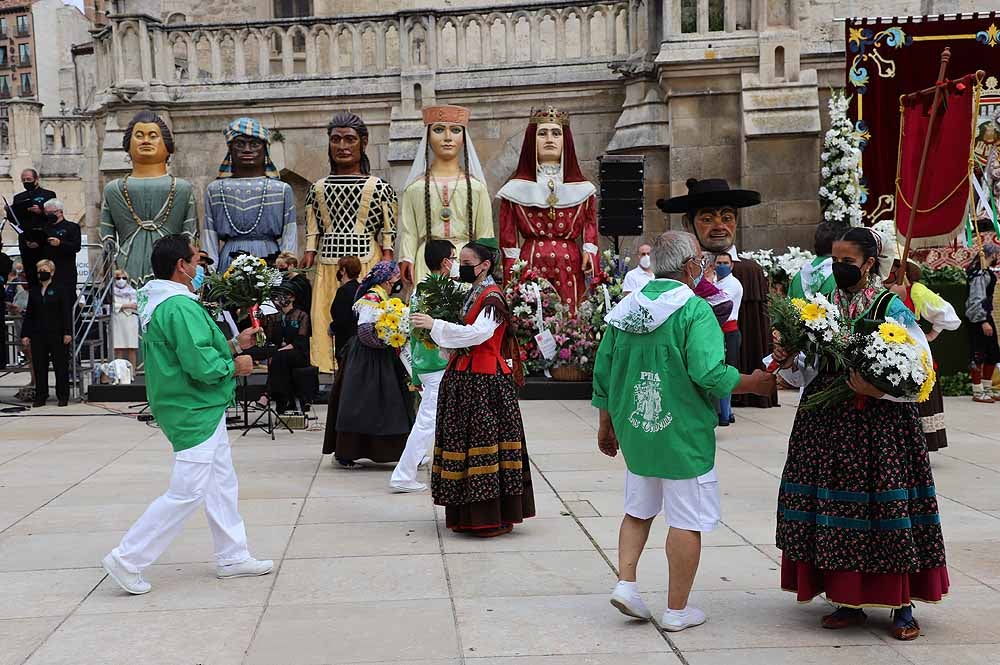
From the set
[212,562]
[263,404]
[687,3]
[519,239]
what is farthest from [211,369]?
[687,3]

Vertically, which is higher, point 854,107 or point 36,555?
point 854,107

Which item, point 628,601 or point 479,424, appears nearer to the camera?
point 628,601

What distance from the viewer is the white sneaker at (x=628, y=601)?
14.2ft

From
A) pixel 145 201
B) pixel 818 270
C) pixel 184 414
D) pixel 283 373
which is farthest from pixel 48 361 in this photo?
pixel 818 270

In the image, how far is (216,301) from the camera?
855cm

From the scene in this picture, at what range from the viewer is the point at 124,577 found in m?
4.90

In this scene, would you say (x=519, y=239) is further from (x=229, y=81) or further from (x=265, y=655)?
(x=265, y=655)

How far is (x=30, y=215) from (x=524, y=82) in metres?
7.74

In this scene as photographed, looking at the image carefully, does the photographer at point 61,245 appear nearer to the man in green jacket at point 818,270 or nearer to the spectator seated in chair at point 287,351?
the spectator seated in chair at point 287,351

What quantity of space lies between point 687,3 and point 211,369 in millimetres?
11159

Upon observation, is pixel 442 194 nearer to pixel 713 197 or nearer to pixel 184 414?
pixel 713 197

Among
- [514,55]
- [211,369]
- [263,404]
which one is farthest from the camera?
[514,55]

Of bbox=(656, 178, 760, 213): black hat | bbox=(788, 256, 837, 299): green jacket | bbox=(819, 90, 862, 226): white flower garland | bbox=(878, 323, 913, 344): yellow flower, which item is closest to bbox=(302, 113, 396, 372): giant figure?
bbox=(656, 178, 760, 213): black hat

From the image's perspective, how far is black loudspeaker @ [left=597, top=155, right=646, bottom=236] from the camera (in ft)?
43.6
